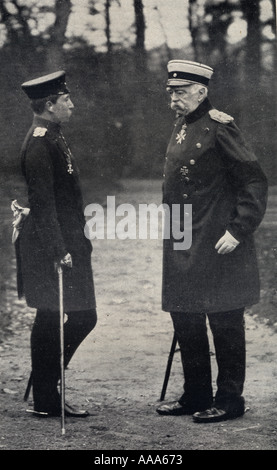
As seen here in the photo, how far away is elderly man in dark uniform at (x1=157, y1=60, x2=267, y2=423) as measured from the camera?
438 centimetres

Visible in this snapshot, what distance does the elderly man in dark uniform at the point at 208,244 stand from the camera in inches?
172

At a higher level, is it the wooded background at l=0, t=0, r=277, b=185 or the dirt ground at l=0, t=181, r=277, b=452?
the wooded background at l=0, t=0, r=277, b=185

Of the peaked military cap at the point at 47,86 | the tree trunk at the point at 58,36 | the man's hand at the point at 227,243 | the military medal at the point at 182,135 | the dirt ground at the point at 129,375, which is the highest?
the tree trunk at the point at 58,36

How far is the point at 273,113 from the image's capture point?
5.11m

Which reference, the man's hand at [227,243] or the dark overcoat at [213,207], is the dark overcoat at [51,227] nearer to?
the dark overcoat at [213,207]

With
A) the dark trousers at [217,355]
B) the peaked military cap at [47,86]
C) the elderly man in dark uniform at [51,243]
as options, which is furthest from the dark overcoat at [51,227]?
the dark trousers at [217,355]

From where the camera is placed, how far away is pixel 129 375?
16.2 ft

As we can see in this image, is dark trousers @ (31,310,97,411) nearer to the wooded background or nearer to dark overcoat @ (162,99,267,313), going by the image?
dark overcoat @ (162,99,267,313)

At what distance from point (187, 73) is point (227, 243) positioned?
107 centimetres

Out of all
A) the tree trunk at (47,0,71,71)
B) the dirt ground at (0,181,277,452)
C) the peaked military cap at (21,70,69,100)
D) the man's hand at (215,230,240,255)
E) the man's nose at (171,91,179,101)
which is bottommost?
the dirt ground at (0,181,277,452)

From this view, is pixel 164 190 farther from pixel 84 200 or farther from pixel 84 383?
pixel 84 383

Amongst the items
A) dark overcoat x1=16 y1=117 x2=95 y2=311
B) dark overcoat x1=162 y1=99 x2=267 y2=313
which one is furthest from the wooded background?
dark overcoat x1=162 y1=99 x2=267 y2=313
